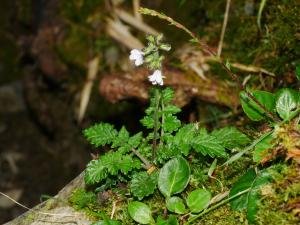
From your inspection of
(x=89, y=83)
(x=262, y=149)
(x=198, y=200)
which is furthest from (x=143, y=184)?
(x=89, y=83)

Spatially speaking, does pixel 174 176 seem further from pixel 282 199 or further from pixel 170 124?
pixel 282 199

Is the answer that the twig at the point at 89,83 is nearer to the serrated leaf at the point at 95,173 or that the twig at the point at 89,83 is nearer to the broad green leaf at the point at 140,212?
the serrated leaf at the point at 95,173

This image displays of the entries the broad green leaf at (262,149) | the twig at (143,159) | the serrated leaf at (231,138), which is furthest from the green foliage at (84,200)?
the broad green leaf at (262,149)

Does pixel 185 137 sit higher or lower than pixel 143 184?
higher

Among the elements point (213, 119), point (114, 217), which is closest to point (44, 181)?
point (213, 119)

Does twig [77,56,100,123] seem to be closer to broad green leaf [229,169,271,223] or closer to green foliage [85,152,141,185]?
green foliage [85,152,141,185]

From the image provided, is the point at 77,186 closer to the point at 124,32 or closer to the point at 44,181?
the point at 124,32
